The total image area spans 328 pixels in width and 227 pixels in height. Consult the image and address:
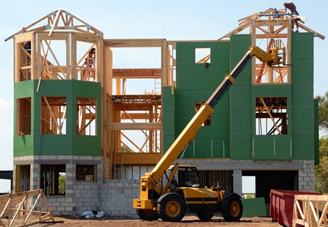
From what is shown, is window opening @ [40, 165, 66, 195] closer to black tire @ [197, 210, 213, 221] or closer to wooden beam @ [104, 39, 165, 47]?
wooden beam @ [104, 39, 165, 47]

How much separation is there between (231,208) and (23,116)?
19.6 metres

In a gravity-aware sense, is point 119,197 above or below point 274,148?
below

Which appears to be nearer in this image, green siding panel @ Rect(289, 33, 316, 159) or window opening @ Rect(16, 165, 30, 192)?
green siding panel @ Rect(289, 33, 316, 159)

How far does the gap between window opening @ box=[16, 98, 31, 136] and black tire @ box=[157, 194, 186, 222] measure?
17.7m

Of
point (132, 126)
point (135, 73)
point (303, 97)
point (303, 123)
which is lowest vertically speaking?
point (132, 126)

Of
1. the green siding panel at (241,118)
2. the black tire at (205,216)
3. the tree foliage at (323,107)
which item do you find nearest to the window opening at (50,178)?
the green siding panel at (241,118)

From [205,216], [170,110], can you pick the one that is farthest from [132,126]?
[205,216]

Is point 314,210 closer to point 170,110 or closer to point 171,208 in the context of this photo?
point 171,208

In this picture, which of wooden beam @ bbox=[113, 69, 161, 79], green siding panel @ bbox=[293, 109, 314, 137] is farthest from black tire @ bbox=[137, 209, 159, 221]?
wooden beam @ bbox=[113, 69, 161, 79]

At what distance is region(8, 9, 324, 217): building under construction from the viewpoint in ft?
149

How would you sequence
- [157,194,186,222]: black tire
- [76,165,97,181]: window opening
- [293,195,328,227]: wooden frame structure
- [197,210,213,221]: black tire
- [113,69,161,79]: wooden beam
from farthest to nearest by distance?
[113,69,161,79]: wooden beam, [76,165,97,181]: window opening, [197,210,213,221]: black tire, [157,194,186,222]: black tire, [293,195,328,227]: wooden frame structure

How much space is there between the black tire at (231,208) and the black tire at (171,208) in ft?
8.31

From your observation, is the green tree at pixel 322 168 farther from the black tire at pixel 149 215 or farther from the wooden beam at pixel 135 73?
the black tire at pixel 149 215

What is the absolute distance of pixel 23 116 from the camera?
48.6m
